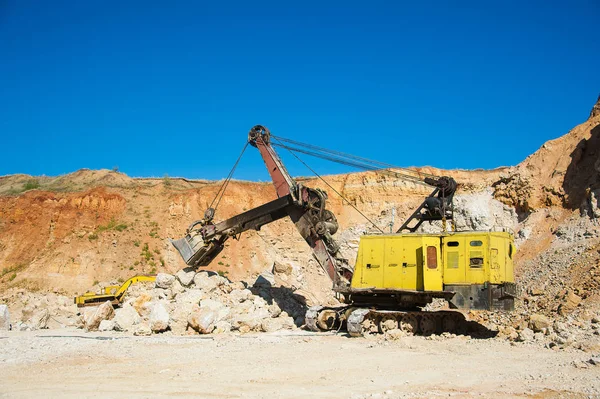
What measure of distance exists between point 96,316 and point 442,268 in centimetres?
981

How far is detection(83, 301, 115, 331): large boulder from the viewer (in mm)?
Result: 16062

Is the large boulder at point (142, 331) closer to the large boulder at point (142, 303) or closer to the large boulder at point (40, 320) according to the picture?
the large boulder at point (142, 303)

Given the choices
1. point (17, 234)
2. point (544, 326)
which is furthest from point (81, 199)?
point (544, 326)

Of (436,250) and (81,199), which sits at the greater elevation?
(81,199)

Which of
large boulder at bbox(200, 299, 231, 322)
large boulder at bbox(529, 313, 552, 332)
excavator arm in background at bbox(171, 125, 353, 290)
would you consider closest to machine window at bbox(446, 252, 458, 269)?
large boulder at bbox(529, 313, 552, 332)

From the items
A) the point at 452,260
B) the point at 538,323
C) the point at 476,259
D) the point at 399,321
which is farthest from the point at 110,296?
the point at 538,323

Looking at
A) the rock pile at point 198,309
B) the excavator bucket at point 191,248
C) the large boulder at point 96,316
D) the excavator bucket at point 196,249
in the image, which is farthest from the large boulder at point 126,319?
the excavator bucket at point 191,248

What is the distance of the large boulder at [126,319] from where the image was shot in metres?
15.6

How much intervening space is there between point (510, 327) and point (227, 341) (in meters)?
7.09

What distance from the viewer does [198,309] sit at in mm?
15562

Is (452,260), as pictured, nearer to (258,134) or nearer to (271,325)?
(271,325)

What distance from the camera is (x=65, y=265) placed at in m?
27.4

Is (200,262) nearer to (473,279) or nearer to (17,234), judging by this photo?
(473,279)

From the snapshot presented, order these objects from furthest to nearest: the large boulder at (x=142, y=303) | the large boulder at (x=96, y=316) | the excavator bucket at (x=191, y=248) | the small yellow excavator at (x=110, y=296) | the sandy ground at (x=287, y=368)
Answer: the small yellow excavator at (x=110, y=296) < the excavator bucket at (x=191, y=248) < the large boulder at (x=142, y=303) < the large boulder at (x=96, y=316) < the sandy ground at (x=287, y=368)
